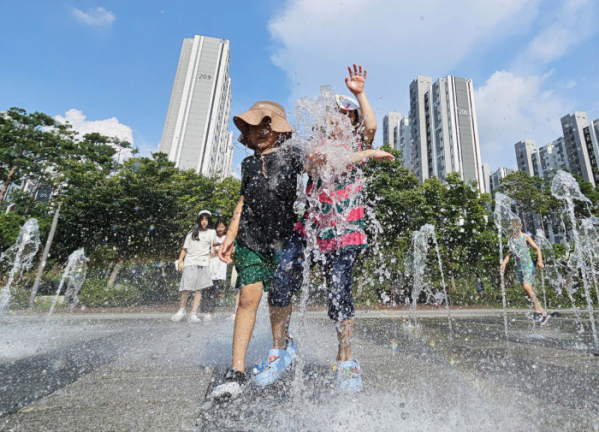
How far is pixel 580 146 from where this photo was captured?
57938 mm

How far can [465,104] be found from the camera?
178 ft

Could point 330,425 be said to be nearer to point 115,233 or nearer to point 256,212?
point 256,212

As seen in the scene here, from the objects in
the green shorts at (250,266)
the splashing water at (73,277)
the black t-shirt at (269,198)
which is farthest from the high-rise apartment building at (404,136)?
the green shorts at (250,266)

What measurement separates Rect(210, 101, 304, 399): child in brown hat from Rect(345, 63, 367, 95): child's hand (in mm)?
597

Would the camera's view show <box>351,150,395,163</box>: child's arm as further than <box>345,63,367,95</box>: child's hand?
No

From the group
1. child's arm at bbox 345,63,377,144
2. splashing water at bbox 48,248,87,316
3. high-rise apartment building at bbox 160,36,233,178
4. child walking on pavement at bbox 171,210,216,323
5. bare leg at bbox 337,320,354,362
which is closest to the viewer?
bare leg at bbox 337,320,354,362

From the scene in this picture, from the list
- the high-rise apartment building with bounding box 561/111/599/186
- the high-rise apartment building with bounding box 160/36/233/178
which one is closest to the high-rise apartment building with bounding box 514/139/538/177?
the high-rise apartment building with bounding box 561/111/599/186

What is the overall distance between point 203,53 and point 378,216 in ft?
163

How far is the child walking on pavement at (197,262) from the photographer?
5470 millimetres

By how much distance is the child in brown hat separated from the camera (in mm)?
1978

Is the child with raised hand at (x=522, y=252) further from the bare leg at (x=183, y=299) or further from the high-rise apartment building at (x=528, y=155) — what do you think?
the high-rise apartment building at (x=528, y=155)

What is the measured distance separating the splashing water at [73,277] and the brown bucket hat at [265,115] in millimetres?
5835

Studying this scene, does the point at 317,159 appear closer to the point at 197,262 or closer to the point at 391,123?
the point at 197,262

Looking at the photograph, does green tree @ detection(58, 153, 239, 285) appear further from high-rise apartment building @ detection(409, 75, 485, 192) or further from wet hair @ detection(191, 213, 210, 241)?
high-rise apartment building @ detection(409, 75, 485, 192)
